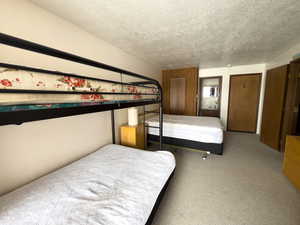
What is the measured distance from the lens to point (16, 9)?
111cm

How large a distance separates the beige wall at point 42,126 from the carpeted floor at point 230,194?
4.36 ft

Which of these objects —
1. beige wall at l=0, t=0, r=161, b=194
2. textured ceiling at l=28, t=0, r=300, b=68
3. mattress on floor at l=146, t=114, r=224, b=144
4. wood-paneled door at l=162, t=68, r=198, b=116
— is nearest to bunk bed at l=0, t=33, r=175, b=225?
beige wall at l=0, t=0, r=161, b=194

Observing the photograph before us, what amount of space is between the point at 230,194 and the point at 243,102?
342 cm

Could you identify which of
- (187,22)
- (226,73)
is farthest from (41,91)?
(226,73)

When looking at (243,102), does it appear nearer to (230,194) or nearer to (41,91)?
(230,194)

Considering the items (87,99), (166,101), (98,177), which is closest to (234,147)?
(166,101)

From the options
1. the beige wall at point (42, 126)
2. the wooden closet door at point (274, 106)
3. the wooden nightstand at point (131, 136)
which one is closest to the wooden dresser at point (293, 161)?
the wooden closet door at point (274, 106)

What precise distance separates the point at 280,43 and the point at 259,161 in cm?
225

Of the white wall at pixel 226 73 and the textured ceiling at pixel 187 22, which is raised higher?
the textured ceiling at pixel 187 22

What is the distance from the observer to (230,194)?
1.51 meters

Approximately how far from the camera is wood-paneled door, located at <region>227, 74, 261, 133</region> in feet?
12.3

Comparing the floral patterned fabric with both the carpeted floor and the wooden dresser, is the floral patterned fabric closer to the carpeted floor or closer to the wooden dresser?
the carpeted floor

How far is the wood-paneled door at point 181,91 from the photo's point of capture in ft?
13.3

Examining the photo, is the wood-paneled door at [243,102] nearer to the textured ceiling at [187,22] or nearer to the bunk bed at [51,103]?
the textured ceiling at [187,22]
